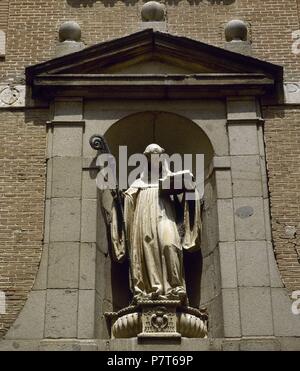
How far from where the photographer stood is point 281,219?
38.3 feet

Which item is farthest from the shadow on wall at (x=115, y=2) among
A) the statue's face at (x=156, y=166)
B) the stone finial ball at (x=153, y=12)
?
the statue's face at (x=156, y=166)

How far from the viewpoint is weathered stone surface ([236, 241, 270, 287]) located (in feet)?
36.1

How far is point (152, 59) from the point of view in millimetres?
12977

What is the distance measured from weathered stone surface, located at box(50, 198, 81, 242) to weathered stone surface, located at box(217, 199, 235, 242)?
189 cm

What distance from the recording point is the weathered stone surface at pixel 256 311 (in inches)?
418

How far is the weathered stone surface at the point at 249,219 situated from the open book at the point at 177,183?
68cm

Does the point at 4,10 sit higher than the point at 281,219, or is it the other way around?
the point at 4,10

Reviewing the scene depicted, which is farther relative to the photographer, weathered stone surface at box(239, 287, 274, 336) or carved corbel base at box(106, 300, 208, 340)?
weathered stone surface at box(239, 287, 274, 336)

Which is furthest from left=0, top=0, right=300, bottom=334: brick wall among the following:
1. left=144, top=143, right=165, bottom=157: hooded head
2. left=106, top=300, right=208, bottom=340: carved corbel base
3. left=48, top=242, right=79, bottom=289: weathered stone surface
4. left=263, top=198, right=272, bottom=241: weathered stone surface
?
left=144, top=143, right=165, bottom=157: hooded head

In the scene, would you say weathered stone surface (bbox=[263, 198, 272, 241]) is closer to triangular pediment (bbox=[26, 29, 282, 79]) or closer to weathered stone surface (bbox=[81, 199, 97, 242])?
triangular pediment (bbox=[26, 29, 282, 79])

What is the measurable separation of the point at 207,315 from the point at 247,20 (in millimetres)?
5044

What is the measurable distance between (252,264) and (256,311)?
66 centimetres

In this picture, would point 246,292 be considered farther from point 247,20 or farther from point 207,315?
point 247,20
